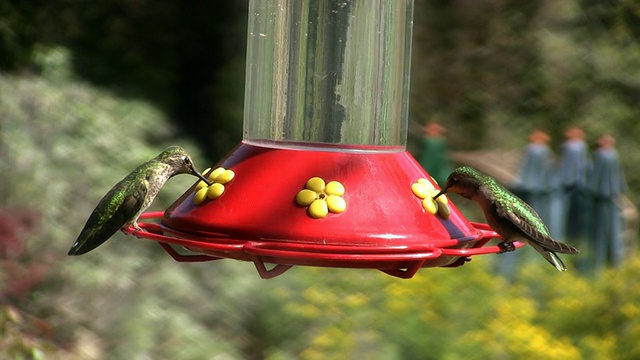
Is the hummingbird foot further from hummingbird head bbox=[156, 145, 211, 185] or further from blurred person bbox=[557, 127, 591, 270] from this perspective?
blurred person bbox=[557, 127, 591, 270]

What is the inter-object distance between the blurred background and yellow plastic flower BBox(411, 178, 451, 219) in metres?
1.51

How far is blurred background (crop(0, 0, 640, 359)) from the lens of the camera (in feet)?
20.4

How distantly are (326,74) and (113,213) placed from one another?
813 mm

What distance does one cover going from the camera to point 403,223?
2.84m

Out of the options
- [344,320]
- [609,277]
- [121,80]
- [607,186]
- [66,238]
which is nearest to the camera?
[344,320]

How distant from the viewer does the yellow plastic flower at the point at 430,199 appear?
2.99m

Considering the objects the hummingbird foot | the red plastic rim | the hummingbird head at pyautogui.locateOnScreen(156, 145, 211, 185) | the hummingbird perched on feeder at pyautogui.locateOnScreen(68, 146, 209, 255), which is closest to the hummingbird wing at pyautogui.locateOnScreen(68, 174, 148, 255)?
the hummingbird perched on feeder at pyautogui.locateOnScreen(68, 146, 209, 255)

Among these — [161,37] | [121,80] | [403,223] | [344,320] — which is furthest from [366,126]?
[161,37]

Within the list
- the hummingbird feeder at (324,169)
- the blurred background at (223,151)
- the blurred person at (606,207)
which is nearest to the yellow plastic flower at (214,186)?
the hummingbird feeder at (324,169)

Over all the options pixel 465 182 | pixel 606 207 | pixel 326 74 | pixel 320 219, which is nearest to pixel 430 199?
pixel 465 182

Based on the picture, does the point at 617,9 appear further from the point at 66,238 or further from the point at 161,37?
the point at 66,238

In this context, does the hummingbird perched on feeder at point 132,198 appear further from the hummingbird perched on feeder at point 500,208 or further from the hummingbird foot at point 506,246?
the hummingbird foot at point 506,246

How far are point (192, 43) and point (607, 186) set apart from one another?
19.1 ft

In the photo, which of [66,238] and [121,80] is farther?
[121,80]
